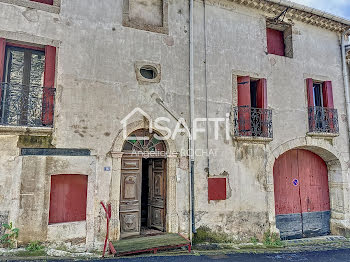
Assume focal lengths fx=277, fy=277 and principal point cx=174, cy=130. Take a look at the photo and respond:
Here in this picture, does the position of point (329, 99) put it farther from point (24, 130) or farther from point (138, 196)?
point (24, 130)

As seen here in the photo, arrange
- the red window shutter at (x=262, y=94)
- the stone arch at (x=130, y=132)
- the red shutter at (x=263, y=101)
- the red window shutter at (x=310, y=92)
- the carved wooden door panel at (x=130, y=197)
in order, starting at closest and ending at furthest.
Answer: the stone arch at (x=130, y=132) < the carved wooden door panel at (x=130, y=197) < the red shutter at (x=263, y=101) < the red window shutter at (x=262, y=94) < the red window shutter at (x=310, y=92)

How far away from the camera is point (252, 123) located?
822 centimetres

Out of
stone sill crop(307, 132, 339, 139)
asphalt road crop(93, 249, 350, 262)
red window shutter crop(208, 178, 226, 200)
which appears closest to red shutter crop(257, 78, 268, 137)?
stone sill crop(307, 132, 339, 139)

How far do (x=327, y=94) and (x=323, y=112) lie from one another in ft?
2.55

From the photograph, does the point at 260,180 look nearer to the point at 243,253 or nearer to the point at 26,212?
A: the point at 243,253

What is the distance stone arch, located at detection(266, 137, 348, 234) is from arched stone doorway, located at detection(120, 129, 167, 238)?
334 cm

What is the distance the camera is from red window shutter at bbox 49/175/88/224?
623cm

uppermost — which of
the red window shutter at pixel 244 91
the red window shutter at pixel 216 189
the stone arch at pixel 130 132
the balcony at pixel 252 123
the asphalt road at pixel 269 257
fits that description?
the red window shutter at pixel 244 91

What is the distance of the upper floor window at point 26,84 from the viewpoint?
19.9 feet

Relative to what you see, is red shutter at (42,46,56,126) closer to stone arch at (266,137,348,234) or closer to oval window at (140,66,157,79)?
oval window at (140,66,157,79)

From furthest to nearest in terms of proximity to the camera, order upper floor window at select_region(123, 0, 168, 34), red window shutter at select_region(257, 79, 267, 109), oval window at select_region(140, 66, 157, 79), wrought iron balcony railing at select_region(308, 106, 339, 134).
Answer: wrought iron balcony railing at select_region(308, 106, 339, 134) → red window shutter at select_region(257, 79, 267, 109) → oval window at select_region(140, 66, 157, 79) → upper floor window at select_region(123, 0, 168, 34)

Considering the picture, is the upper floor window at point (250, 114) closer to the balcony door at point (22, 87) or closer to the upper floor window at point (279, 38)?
the upper floor window at point (279, 38)

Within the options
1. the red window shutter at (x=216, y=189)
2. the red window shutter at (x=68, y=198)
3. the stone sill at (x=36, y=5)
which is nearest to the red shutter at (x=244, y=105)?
the red window shutter at (x=216, y=189)

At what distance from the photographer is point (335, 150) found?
932cm
